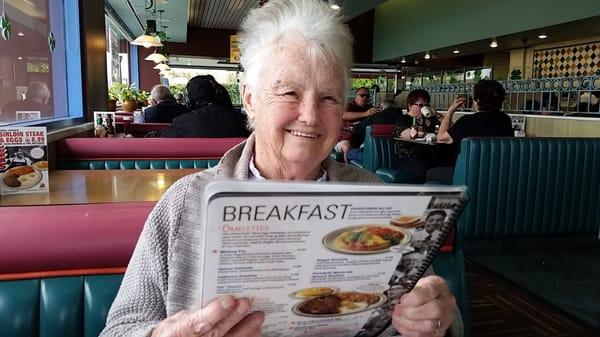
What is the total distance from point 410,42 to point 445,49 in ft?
Result: 4.93

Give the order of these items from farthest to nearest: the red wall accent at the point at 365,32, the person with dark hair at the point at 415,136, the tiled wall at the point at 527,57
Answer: the red wall accent at the point at 365,32, the tiled wall at the point at 527,57, the person with dark hair at the point at 415,136

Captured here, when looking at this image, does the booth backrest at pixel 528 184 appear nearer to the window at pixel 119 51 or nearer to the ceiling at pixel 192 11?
the ceiling at pixel 192 11

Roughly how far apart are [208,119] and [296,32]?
297 cm

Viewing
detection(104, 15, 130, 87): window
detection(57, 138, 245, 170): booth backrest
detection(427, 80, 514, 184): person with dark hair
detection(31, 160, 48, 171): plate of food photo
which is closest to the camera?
detection(31, 160, 48, 171): plate of food photo

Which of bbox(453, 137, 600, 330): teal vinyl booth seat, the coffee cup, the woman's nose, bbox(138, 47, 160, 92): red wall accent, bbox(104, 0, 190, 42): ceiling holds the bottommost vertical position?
bbox(453, 137, 600, 330): teal vinyl booth seat

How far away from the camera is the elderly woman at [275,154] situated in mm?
848

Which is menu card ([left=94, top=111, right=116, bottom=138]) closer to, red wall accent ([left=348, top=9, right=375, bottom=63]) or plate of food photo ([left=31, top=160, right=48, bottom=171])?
plate of food photo ([left=31, top=160, right=48, bottom=171])

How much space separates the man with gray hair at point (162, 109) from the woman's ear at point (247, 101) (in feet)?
17.6

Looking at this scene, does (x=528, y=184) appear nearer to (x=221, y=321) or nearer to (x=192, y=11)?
(x=221, y=321)

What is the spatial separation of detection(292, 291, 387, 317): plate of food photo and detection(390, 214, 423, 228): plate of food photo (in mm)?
145

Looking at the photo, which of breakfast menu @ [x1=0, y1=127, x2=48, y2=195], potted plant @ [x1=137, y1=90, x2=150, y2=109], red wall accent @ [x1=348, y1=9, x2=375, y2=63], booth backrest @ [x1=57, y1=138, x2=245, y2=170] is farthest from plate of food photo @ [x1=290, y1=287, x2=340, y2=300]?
red wall accent @ [x1=348, y1=9, x2=375, y2=63]

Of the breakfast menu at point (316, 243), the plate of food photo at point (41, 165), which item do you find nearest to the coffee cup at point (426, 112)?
the plate of food photo at point (41, 165)

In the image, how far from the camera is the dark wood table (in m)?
2.03

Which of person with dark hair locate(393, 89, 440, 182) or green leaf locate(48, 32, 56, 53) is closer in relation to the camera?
green leaf locate(48, 32, 56, 53)
